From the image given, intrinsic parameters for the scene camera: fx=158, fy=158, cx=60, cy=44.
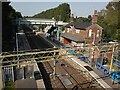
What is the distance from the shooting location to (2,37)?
31188mm

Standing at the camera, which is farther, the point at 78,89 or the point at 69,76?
the point at 69,76

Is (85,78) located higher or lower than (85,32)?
lower

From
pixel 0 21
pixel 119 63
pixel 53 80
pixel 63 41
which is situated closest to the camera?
pixel 53 80

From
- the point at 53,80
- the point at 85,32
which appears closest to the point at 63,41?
the point at 85,32

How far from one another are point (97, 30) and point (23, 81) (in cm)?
2584

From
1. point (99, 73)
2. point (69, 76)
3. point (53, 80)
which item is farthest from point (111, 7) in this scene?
point (53, 80)

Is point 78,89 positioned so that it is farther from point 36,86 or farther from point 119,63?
point 119,63

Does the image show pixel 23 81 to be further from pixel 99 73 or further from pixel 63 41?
pixel 63 41

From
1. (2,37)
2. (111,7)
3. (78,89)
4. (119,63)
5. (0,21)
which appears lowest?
(78,89)

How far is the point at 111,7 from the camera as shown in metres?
35.9

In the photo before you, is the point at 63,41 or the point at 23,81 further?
the point at 63,41

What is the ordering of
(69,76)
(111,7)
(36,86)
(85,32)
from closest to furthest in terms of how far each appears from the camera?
(36,86) < (69,76) < (111,7) < (85,32)

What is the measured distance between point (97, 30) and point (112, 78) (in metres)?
19.8

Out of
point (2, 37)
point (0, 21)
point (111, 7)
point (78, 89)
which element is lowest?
point (78, 89)
